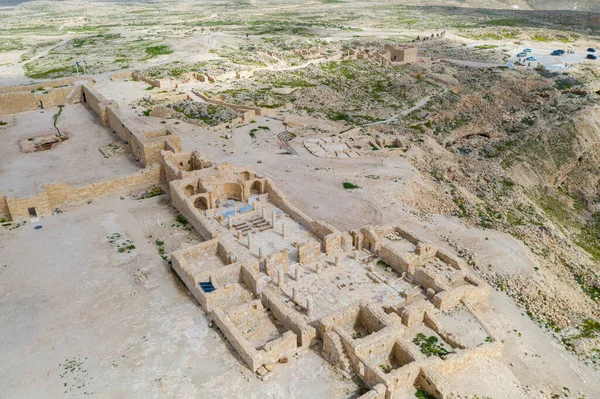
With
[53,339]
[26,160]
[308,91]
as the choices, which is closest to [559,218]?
[308,91]

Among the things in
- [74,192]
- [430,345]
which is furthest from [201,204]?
[430,345]

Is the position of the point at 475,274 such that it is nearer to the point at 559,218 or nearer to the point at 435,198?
the point at 435,198

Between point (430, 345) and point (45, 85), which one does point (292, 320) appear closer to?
point (430, 345)

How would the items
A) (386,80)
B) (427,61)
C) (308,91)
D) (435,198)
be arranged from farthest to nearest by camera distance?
(427,61) → (386,80) → (308,91) → (435,198)

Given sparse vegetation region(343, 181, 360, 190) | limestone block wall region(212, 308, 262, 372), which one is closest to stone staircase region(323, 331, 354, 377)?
limestone block wall region(212, 308, 262, 372)

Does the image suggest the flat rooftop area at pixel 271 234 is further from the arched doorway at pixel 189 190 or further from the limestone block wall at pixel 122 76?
the limestone block wall at pixel 122 76

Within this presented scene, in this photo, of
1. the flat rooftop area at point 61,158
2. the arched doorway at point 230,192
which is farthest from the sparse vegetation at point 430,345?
the flat rooftop area at point 61,158
